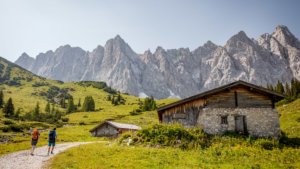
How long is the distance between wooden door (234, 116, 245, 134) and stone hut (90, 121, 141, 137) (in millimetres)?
40459

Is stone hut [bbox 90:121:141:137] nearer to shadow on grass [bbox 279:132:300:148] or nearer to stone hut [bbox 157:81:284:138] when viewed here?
stone hut [bbox 157:81:284:138]

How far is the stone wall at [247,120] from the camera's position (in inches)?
1102

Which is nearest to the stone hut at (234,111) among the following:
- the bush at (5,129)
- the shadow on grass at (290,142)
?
the shadow on grass at (290,142)

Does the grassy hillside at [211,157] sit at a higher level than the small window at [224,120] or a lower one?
lower

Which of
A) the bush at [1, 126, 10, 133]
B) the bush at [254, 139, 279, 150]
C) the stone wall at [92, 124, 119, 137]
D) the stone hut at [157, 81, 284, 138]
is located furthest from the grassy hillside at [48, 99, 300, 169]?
the bush at [1, 126, 10, 133]

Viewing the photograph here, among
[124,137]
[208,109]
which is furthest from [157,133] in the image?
[208,109]

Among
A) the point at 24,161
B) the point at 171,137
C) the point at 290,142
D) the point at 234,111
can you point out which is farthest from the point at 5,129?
the point at 290,142

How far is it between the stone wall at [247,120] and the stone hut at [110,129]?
127 feet

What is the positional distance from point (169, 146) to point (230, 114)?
9.31m

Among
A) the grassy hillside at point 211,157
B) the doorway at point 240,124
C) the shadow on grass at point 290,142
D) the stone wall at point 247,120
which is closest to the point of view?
the grassy hillside at point 211,157

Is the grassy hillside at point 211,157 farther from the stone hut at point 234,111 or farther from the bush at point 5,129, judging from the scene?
the bush at point 5,129

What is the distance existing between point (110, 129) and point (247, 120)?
4639 cm

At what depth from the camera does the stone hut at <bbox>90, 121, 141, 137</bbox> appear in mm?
65062

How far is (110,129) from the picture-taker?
223ft
